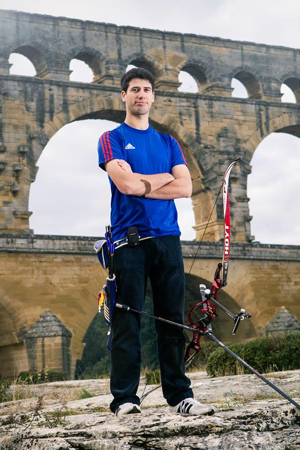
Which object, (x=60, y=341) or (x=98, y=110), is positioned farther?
(x=98, y=110)

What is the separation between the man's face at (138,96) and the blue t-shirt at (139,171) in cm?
15

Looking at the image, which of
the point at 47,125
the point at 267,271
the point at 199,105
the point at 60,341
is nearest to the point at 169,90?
the point at 199,105

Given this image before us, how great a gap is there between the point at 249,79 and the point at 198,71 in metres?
2.51

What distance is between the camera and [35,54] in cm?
2773

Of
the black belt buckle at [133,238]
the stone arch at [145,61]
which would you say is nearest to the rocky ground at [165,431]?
the black belt buckle at [133,238]

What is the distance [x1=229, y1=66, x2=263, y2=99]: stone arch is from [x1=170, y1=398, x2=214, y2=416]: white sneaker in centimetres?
2661

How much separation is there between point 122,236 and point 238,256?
22.4 metres

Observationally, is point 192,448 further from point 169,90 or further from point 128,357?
point 169,90

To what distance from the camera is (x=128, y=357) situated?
5.66 m

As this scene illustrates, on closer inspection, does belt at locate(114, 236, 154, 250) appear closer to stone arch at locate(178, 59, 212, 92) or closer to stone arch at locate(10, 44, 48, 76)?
stone arch at locate(10, 44, 48, 76)

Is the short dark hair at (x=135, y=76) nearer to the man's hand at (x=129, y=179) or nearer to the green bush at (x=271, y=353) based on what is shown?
the man's hand at (x=129, y=179)

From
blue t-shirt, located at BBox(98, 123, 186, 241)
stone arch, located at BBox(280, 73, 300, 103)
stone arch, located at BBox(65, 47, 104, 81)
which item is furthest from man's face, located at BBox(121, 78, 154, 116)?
stone arch, located at BBox(280, 73, 300, 103)

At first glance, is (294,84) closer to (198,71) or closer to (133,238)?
(198,71)

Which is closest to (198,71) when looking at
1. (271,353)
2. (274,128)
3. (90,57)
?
(274,128)
